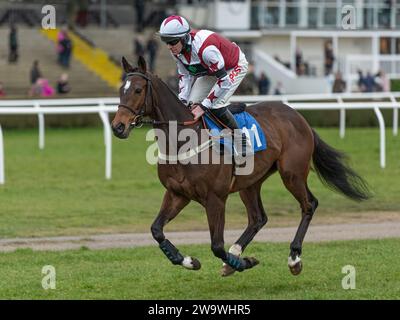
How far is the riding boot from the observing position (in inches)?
330

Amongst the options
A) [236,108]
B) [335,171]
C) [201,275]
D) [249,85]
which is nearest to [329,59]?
[249,85]

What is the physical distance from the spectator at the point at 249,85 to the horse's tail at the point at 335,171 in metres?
18.5

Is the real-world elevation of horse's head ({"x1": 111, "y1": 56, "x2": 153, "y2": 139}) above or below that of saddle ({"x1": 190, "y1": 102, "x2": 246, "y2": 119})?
above

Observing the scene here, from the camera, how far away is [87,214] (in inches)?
508

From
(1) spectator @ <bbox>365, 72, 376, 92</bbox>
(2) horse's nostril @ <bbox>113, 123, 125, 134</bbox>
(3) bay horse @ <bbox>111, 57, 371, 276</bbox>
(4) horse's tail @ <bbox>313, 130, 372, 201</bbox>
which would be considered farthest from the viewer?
(1) spectator @ <bbox>365, 72, 376, 92</bbox>

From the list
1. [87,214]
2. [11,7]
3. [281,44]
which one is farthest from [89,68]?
[87,214]

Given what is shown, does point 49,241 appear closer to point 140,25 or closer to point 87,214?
point 87,214

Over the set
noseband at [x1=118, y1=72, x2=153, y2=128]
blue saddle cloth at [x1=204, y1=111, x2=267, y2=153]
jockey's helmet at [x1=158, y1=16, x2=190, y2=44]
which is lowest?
blue saddle cloth at [x1=204, y1=111, x2=267, y2=153]

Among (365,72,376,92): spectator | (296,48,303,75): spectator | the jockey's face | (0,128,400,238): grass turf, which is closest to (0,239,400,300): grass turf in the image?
the jockey's face

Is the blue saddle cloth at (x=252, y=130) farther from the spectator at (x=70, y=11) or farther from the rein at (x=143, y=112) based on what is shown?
the spectator at (x=70, y=11)

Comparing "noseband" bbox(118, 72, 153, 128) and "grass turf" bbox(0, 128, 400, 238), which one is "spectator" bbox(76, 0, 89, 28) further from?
"noseband" bbox(118, 72, 153, 128)

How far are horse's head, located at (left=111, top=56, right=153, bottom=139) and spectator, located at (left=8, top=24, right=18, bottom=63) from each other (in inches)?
932

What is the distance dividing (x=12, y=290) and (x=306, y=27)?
97.6 ft

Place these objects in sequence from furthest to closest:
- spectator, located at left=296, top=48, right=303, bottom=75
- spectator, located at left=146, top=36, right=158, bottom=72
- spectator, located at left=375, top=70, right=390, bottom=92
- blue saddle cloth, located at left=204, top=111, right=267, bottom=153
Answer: spectator, located at left=296, top=48, right=303, bottom=75, spectator, located at left=146, top=36, right=158, bottom=72, spectator, located at left=375, top=70, right=390, bottom=92, blue saddle cloth, located at left=204, top=111, right=267, bottom=153
